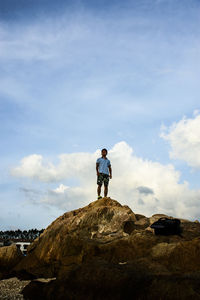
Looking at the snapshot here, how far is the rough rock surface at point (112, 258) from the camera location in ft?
23.2

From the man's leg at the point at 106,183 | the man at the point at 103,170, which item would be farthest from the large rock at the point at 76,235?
the man at the point at 103,170

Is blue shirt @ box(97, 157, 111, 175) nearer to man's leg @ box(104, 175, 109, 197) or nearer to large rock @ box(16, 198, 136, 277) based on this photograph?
man's leg @ box(104, 175, 109, 197)

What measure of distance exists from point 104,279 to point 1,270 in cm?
1246

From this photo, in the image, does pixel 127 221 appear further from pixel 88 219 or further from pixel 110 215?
pixel 88 219

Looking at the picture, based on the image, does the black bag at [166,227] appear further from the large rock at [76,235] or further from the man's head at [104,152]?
the man's head at [104,152]

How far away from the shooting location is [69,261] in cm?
1406

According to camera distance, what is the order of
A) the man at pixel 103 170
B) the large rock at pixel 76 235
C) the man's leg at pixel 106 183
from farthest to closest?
the man's leg at pixel 106 183 → the man at pixel 103 170 → the large rock at pixel 76 235

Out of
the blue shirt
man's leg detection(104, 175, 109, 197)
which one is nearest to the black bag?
man's leg detection(104, 175, 109, 197)

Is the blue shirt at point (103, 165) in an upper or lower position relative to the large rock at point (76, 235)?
upper

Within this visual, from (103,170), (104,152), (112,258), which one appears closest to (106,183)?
(103,170)

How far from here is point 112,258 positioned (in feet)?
40.4

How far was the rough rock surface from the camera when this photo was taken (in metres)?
7.07

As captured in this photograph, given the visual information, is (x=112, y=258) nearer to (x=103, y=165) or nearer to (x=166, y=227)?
(x=166, y=227)

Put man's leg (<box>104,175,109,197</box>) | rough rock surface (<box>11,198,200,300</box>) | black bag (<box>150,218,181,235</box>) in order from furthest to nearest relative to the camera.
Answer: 1. man's leg (<box>104,175,109,197</box>)
2. black bag (<box>150,218,181,235</box>)
3. rough rock surface (<box>11,198,200,300</box>)
